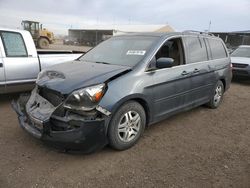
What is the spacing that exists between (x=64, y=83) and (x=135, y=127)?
1.22 m

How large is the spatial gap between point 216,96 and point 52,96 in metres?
3.99

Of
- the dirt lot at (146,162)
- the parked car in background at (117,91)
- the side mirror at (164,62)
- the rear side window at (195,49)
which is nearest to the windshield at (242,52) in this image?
the rear side window at (195,49)

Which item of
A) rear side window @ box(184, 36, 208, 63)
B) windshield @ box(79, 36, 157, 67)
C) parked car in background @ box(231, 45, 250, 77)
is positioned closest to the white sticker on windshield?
windshield @ box(79, 36, 157, 67)

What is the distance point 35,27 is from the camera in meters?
28.5

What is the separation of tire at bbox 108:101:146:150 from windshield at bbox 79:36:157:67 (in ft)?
2.30

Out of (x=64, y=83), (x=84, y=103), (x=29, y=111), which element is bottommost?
(x=29, y=111)

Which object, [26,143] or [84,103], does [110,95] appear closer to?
[84,103]

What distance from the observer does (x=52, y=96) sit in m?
3.31

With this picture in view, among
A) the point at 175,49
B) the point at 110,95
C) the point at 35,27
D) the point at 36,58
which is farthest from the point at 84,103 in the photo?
the point at 35,27

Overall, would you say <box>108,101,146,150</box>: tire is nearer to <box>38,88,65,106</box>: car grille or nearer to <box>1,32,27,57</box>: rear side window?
<box>38,88,65,106</box>: car grille

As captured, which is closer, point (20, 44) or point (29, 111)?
point (29, 111)

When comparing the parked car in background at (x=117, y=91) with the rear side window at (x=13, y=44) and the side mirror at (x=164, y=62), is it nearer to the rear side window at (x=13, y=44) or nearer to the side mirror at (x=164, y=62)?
the side mirror at (x=164, y=62)

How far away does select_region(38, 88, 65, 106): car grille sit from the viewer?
3157mm

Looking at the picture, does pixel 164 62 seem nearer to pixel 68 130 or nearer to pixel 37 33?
pixel 68 130
